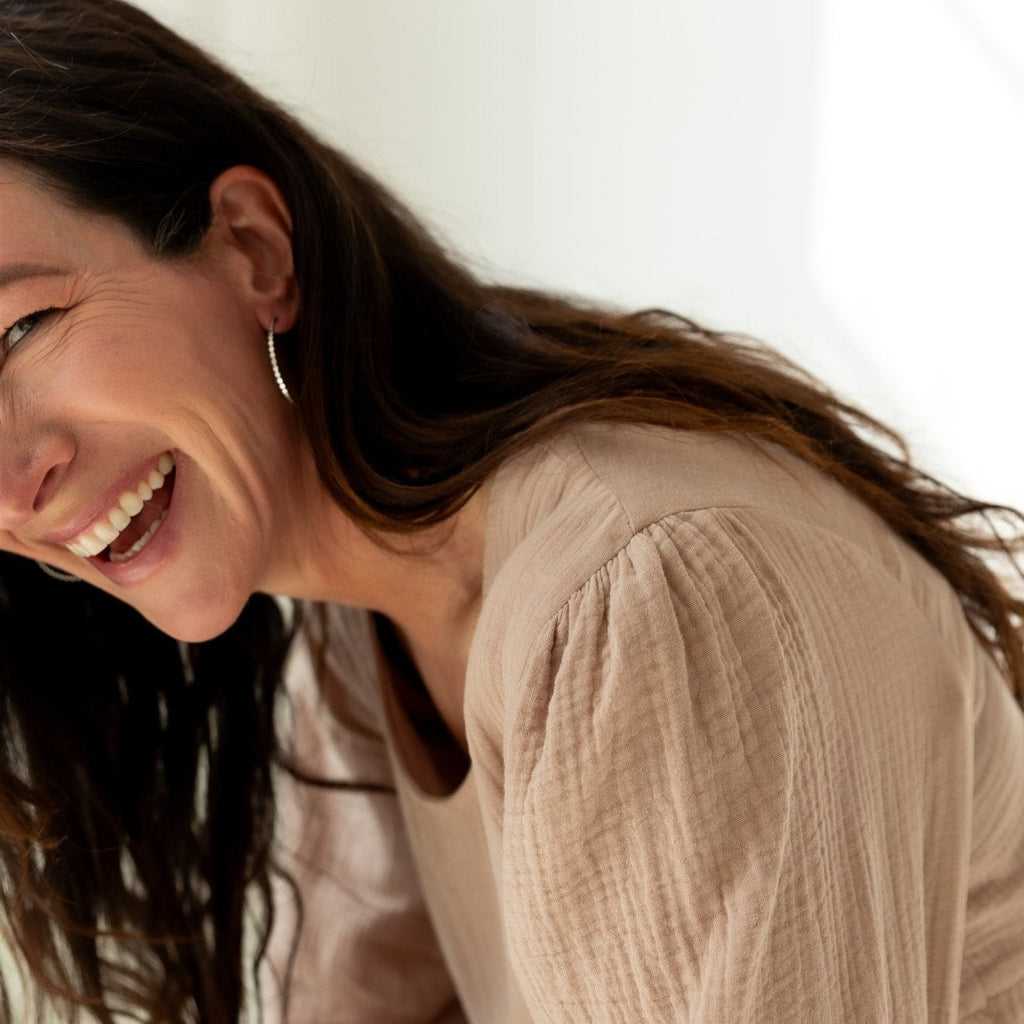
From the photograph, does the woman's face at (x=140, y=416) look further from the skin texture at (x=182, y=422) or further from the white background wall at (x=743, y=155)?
the white background wall at (x=743, y=155)

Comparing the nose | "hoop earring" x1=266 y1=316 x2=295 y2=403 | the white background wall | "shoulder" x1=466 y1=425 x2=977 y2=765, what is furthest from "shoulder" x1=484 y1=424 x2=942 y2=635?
the white background wall

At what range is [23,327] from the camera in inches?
36.5

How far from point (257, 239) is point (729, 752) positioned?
50 cm

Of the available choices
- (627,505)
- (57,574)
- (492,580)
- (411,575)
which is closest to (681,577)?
(627,505)

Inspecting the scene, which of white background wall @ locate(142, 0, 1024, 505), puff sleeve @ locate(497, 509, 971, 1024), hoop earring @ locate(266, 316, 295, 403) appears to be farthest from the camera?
white background wall @ locate(142, 0, 1024, 505)

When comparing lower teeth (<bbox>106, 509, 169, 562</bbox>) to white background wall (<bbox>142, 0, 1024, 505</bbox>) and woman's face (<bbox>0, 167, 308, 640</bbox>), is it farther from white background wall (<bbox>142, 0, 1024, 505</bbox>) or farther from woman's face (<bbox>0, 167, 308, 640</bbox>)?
white background wall (<bbox>142, 0, 1024, 505</bbox>)

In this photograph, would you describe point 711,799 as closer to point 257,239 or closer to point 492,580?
point 492,580

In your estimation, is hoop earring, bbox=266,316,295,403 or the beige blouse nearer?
the beige blouse

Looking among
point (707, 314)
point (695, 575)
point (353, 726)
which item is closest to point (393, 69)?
point (707, 314)

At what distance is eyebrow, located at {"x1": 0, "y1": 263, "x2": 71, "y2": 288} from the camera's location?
35.4 inches

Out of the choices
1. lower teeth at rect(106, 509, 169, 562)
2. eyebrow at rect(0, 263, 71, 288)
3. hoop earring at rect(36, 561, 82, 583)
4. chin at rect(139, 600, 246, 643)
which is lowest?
hoop earring at rect(36, 561, 82, 583)

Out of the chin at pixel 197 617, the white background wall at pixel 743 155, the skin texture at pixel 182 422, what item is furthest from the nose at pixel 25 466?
the white background wall at pixel 743 155

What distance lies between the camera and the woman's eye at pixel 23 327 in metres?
0.92

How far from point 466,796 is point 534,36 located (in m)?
1.09
